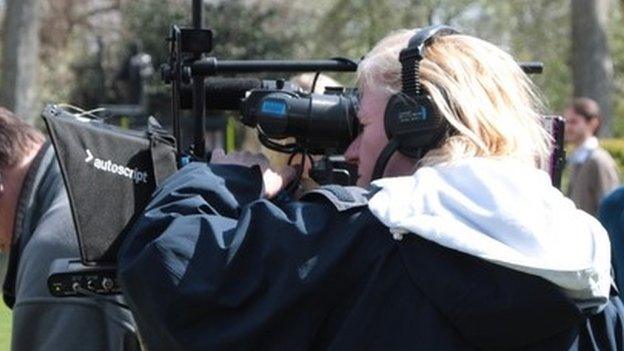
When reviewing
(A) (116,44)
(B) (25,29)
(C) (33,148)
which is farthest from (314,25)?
(C) (33,148)

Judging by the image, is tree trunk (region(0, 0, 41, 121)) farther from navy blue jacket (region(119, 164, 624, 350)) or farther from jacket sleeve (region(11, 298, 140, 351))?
navy blue jacket (region(119, 164, 624, 350))

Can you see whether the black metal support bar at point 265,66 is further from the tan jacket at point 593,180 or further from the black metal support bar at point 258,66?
the tan jacket at point 593,180

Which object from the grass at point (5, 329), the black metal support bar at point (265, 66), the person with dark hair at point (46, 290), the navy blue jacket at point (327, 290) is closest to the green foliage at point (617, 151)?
the grass at point (5, 329)

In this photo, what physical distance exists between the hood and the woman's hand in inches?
11.3

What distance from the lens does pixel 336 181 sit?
96.5 inches

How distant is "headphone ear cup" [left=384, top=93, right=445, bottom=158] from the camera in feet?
6.70

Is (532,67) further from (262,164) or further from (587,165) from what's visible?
(587,165)

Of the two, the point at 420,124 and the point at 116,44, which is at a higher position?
the point at 420,124

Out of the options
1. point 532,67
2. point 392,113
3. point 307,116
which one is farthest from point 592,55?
point 392,113

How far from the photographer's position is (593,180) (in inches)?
331

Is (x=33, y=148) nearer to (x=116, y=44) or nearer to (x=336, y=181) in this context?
(x=336, y=181)

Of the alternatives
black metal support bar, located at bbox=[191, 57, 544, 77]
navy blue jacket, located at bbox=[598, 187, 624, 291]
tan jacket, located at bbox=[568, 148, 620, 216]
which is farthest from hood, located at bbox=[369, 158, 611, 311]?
tan jacket, located at bbox=[568, 148, 620, 216]

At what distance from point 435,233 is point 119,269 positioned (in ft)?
Result: 1.69

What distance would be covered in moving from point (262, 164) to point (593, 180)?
21.1ft
